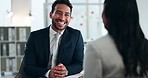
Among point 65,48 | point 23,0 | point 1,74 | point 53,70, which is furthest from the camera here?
point 23,0

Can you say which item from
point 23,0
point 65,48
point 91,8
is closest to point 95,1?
point 91,8

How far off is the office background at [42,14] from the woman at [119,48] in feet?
12.7

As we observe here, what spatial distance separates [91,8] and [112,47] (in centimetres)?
617

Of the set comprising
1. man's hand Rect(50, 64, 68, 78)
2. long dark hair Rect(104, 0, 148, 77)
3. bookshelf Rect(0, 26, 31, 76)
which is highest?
long dark hair Rect(104, 0, 148, 77)

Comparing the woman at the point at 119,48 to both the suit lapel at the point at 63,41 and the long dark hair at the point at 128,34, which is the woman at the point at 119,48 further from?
the suit lapel at the point at 63,41

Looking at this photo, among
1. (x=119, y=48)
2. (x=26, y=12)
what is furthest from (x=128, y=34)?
(x=26, y=12)

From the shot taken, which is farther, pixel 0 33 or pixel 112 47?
pixel 0 33

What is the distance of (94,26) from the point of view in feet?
23.6

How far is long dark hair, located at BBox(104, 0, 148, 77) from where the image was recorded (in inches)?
42.7

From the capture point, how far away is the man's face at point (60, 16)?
173cm

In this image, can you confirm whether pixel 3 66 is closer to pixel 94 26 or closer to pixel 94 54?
pixel 94 26

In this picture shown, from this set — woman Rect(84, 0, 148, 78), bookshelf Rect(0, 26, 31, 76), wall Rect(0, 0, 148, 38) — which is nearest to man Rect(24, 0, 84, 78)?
woman Rect(84, 0, 148, 78)

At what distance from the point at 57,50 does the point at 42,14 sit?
4873 mm

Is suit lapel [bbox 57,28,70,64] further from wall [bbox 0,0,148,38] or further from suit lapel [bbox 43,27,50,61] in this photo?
wall [bbox 0,0,148,38]
